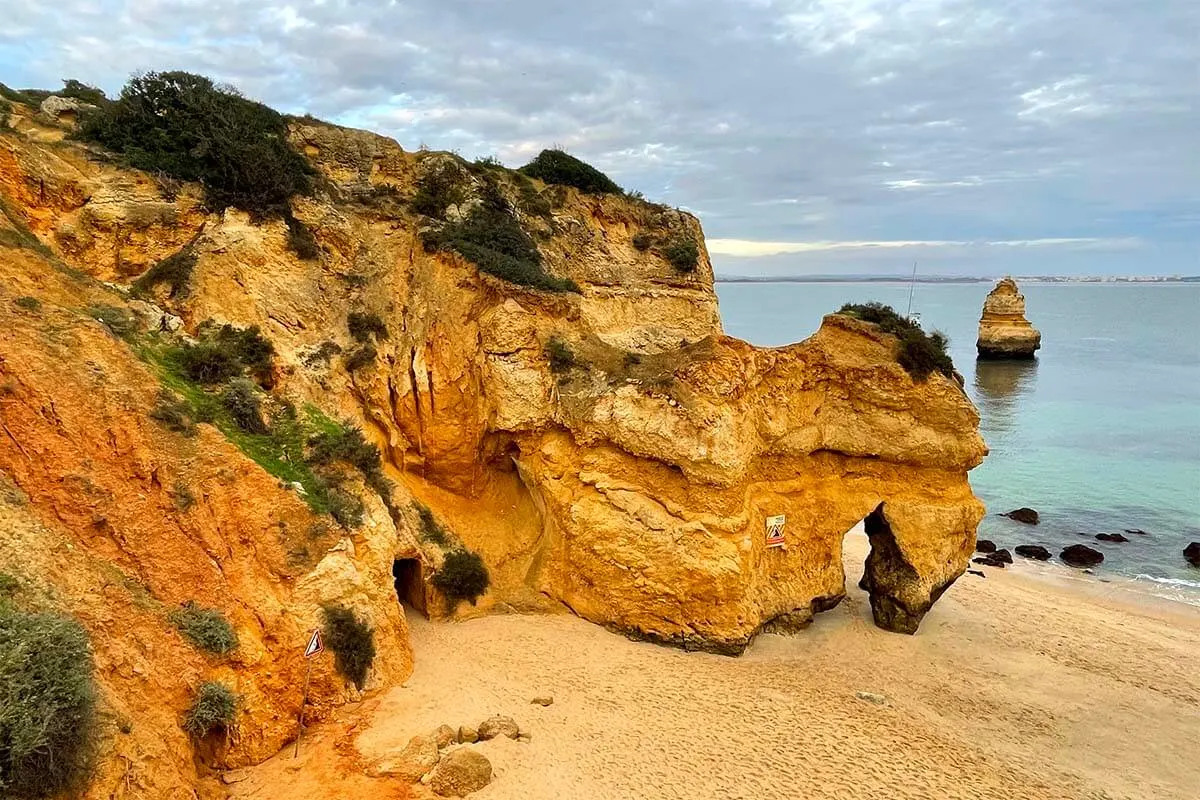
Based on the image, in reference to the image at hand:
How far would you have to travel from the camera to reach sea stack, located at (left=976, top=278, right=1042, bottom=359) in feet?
231

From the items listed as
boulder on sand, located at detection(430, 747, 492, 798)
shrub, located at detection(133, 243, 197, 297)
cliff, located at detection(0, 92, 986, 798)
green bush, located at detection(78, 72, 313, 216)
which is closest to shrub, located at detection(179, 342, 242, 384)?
cliff, located at detection(0, 92, 986, 798)

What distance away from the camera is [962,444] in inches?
633

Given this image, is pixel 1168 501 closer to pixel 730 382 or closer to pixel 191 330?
pixel 730 382

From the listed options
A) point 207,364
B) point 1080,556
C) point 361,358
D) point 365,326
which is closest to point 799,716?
point 361,358

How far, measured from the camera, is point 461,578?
15.5m

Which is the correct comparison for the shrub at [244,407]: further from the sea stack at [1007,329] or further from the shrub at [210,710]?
the sea stack at [1007,329]

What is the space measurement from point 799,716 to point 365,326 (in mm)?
13065

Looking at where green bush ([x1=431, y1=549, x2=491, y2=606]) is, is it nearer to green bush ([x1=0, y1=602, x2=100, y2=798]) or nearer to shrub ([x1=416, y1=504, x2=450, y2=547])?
shrub ([x1=416, y1=504, x2=450, y2=547])

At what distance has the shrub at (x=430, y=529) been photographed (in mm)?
15648

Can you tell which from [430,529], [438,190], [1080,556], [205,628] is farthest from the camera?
[1080,556]

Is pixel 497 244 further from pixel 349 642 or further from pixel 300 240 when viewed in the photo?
pixel 349 642

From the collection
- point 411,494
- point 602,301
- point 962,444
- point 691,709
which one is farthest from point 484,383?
point 962,444

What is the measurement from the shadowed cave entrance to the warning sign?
7.97 meters

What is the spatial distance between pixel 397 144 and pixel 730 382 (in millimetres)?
13050
